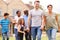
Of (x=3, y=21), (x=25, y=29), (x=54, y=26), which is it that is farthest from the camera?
(x=3, y=21)

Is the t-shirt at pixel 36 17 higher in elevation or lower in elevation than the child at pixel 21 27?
higher

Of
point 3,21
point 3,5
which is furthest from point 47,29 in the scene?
point 3,5

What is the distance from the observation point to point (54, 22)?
10344 millimetres

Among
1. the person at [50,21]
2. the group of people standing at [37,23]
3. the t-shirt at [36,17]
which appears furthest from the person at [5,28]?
the person at [50,21]

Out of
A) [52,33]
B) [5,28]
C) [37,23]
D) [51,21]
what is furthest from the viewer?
[5,28]

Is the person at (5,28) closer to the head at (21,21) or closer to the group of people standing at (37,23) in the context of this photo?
the group of people standing at (37,23)

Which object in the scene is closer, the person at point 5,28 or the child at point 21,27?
the child at point 21,27

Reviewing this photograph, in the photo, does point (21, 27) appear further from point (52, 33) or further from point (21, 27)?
point (52, 33)

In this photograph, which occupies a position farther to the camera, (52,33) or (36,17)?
(36,17)

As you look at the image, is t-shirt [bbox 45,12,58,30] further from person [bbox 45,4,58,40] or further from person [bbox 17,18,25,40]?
person [bbox 17,18,25,40]

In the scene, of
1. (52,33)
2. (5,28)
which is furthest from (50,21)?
(5,28)

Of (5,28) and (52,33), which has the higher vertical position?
(5,28)

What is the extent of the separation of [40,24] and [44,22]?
1.49 feet

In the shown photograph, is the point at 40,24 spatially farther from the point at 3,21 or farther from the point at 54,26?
the point at 3,21
